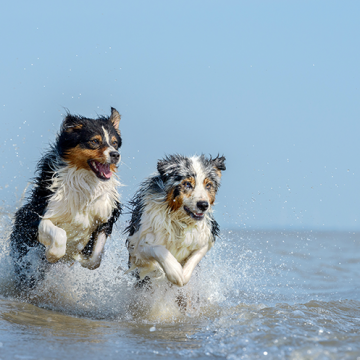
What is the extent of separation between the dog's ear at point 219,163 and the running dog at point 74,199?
44.4 inches

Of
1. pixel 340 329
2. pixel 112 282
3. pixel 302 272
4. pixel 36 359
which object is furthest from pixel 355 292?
pixel 36 359

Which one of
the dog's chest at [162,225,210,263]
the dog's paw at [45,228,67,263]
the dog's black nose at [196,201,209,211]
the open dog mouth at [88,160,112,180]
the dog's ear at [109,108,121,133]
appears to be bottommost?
the dog's paw at [45,228,67,263]

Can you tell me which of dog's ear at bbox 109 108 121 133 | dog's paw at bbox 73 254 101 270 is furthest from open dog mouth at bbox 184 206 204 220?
dog's ear at bbox 109 108 121 133

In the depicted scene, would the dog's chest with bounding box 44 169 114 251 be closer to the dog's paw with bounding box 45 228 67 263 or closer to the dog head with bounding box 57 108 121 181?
the dog head with bounding box 57 108 121 181

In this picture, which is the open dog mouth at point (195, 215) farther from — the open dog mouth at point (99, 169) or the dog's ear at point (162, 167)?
the open dog mouth at point (99, 169)

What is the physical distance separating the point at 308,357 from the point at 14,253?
4.06 m

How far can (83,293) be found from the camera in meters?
5.83

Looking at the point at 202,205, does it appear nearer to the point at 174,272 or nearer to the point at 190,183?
the point at 190,183

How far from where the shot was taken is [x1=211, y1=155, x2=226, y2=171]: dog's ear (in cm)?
545

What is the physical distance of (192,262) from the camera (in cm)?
511

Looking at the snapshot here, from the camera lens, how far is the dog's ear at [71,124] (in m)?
5.47

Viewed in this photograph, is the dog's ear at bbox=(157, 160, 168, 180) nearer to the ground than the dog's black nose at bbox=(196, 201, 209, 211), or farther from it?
farther from it

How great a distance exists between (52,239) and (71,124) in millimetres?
1372

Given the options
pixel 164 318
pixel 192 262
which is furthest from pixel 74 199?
pixel 164 318
